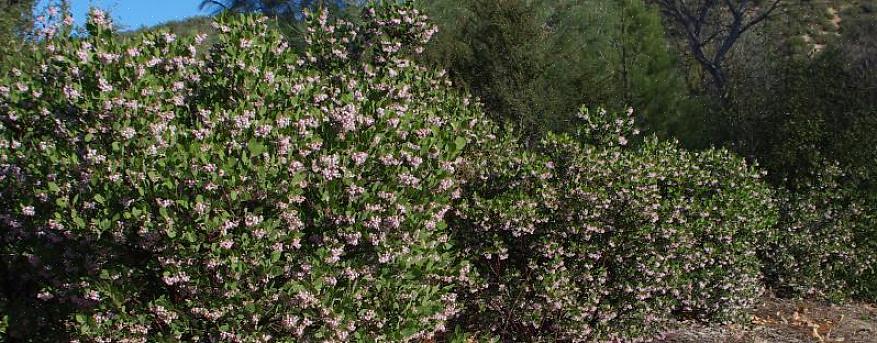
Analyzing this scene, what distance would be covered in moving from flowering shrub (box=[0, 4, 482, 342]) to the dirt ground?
168 inches

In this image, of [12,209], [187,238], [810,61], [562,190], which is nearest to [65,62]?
[12,209]

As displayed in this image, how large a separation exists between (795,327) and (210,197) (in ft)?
26.2

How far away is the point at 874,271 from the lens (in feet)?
39.7

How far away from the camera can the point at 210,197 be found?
4027 millimetres

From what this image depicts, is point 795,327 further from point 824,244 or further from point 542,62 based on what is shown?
point 542,62

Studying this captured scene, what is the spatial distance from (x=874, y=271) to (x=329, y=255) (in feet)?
35.1

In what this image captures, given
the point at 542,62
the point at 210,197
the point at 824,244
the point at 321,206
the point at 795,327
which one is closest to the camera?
the point at 210,197

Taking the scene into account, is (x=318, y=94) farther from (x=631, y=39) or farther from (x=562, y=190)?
(x=631, y=39)

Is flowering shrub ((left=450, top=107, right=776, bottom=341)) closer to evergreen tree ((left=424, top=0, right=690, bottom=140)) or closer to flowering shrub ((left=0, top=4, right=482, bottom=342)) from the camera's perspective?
flowering shrub ((left=0, top=4, right=482, bottom=342))

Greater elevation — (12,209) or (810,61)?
(810,61)

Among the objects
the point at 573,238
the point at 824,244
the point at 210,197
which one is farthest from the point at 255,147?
the point at 824,244

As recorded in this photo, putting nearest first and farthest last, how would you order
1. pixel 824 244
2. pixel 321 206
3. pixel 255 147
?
1. pixel 255 147
2. pixel 321 206
3. pixel 824 244

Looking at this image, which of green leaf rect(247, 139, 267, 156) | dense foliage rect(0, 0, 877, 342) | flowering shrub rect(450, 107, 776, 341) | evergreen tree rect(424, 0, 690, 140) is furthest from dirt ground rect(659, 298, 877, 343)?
green leaf rect(247, 139, 267, 156)

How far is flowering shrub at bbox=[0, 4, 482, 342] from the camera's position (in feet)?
13.3
